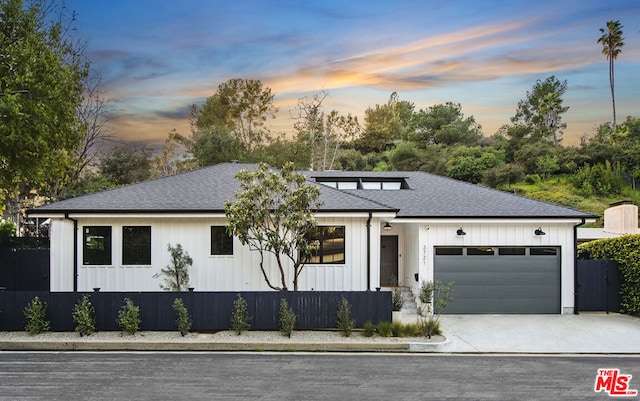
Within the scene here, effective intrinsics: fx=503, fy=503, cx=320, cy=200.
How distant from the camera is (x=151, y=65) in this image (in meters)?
39.7

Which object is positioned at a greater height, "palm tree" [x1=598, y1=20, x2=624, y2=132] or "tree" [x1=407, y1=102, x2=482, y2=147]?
"palm tree" [x1=598, y1=20, x2=624, y2=132]

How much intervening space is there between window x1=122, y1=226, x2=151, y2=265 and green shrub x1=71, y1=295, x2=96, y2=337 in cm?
282

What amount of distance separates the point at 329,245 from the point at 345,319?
3.44 m

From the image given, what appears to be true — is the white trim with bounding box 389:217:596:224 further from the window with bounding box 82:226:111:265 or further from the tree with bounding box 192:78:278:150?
the tree with bounding box 192:78:278:150

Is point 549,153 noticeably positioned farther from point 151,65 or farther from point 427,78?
point 151,65

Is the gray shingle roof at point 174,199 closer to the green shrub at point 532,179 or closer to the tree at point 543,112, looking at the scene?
the green shrub at point 532,179

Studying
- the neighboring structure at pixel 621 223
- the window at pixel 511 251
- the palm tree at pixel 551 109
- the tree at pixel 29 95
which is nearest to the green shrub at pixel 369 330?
the window at pixel 511 251

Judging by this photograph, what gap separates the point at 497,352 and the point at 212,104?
46604mm

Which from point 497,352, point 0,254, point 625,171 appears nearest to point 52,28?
point 0,254

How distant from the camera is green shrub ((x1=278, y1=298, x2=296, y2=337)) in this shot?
1190 centimetres

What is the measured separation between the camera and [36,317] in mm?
11875

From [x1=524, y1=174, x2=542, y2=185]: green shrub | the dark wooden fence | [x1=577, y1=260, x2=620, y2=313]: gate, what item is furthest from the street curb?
[x1=524, y1=174, x2=542, y2=185]: green shrub

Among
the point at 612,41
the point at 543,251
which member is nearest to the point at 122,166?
the point at 543,251

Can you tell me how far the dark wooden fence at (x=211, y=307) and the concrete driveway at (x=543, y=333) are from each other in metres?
2.21
